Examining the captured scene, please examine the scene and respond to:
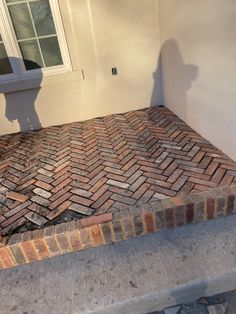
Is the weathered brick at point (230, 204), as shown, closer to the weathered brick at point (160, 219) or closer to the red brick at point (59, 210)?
the weathered brick at point (160, 219)

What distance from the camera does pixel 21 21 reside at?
11.0ft

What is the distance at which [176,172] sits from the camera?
2379 millimetres

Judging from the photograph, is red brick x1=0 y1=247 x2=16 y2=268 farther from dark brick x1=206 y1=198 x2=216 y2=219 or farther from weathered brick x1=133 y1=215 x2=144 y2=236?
dark brick x1=206 y1=198 x2=216 y2=219

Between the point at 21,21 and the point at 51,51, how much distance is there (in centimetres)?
51

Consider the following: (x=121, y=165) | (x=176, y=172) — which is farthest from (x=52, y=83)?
(x=176, y=172)

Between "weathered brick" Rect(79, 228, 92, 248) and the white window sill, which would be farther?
the white window sill

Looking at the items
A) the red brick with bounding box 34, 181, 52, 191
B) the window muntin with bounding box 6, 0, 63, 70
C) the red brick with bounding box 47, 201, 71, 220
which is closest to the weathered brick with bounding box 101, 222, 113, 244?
the red brick with bounding box 47, 201, 71, 220

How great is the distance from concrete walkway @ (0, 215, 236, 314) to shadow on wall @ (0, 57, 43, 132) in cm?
256

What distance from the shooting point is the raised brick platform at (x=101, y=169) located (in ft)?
6.93

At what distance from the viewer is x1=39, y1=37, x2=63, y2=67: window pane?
3510 millimetres

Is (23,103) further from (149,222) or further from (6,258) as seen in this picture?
(149,222)

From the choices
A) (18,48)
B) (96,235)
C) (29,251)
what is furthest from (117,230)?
(18,48)

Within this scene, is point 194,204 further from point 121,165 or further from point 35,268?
point 35,268

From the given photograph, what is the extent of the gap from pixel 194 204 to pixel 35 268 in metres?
1.21
